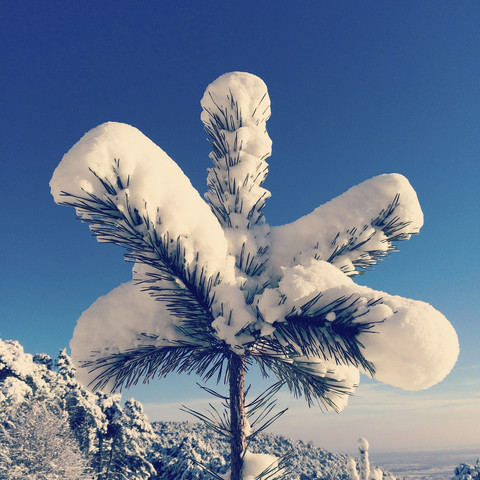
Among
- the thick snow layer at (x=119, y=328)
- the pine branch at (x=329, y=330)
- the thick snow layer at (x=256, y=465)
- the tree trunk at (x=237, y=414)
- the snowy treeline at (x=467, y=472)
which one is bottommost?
the snowy treeline at (x=467, y=472)

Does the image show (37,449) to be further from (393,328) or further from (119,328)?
(393,328)

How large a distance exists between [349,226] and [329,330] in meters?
0.88

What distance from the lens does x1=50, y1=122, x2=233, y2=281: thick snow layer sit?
173 centimetres

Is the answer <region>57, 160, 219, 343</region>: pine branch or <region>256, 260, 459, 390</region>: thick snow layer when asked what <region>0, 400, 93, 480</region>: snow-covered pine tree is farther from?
<region>256, 260, 459, 390</region>: thick snow layer

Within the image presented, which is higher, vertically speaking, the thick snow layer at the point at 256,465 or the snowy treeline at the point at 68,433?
the snowy treeline at the point at 68,433

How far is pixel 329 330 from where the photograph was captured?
1.96 m

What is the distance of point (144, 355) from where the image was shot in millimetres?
2459

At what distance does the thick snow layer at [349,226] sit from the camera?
2611 mm

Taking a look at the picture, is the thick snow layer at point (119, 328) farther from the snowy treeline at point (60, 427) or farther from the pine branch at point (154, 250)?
the snowy treeline at point (60, 427)

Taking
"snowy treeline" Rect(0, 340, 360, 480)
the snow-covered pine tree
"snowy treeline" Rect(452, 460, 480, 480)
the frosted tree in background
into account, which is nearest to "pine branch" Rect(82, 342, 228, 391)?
the frosted tree in background

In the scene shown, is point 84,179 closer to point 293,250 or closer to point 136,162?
point 136,162

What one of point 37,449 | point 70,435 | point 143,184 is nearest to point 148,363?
point 143,184

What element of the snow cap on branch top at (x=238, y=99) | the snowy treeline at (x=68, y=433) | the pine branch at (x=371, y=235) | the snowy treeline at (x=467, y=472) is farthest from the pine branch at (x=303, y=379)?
the snowy treeline at (x=467, y=472)

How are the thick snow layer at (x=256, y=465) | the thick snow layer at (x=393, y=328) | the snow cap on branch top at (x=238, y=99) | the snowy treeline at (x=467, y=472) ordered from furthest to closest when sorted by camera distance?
the snowy treeline at (x=467, y=472) < the snow cap on branch top at (x=238, y=99) < the thick snow layer at (x=256, y=465) < the thick snow layer at (x=393, y=328)
